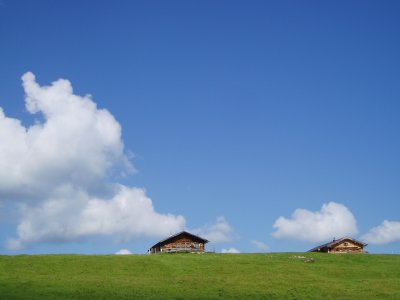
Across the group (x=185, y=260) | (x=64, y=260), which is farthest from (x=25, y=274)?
(x=185, y=260)

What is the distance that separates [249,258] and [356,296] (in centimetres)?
2934

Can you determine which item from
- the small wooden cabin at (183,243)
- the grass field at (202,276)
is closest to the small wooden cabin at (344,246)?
the grass field at (202,276)

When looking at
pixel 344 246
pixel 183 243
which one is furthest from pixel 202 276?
pixel 344 246

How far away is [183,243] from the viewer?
102 metres

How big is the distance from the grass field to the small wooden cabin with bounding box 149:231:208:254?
64.2 ft

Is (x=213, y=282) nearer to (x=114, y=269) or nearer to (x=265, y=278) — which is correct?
(x=265, y=278)

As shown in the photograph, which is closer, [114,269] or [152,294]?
[152,294]

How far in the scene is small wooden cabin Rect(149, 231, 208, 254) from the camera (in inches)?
3986

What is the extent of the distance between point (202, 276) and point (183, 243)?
3947 centimetres

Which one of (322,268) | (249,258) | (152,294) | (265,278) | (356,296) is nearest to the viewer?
(152,294)

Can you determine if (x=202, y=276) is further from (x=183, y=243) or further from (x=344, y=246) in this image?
(x=344, y=246)

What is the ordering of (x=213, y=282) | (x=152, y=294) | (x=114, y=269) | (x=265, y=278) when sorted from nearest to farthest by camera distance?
(x=152, y=294), (x=213, y=282), (x=265, y=278), (x=114, y=269)

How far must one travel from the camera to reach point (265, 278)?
200 ft

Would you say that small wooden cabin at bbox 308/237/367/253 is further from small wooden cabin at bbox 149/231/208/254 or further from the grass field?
small wooden cabin at bbox 149/231/208/254
